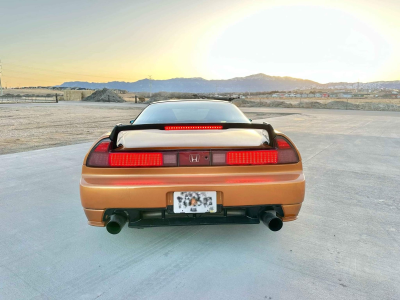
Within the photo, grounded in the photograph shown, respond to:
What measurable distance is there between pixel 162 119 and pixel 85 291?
190 cm

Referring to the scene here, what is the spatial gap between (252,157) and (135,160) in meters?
0.92

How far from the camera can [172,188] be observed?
2.11 m

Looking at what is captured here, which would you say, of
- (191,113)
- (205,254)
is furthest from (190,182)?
(191,113)

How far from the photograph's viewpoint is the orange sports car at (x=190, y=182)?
7.00 ft

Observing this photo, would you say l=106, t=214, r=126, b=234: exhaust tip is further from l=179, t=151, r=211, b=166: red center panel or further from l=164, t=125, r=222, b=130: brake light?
l=164, t=125, r=222, b=130: brake light

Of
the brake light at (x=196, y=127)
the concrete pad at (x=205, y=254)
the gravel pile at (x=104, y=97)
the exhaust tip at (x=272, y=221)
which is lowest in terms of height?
the concrete pad at (x=205, y=254)

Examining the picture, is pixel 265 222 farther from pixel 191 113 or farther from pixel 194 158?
pixel 191 113

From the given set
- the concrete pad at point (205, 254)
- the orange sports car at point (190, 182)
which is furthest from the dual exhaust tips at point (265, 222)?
the concrete pad at point (205, 254)

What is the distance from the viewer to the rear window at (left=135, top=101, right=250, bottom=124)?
10.6ft

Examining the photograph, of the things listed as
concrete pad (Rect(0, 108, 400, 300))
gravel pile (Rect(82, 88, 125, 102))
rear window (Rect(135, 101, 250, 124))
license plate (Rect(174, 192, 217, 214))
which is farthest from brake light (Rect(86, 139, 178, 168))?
gravel pile (Rect(82, 88, 125, 102))

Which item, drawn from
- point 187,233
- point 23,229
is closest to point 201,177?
point 187,233

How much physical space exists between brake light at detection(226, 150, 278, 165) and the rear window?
0.95 m

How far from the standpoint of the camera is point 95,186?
7.13 ft

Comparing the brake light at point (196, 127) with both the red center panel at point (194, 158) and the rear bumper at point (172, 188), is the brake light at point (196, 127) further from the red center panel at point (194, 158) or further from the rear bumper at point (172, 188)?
the rear bumper at point (172, 188)
